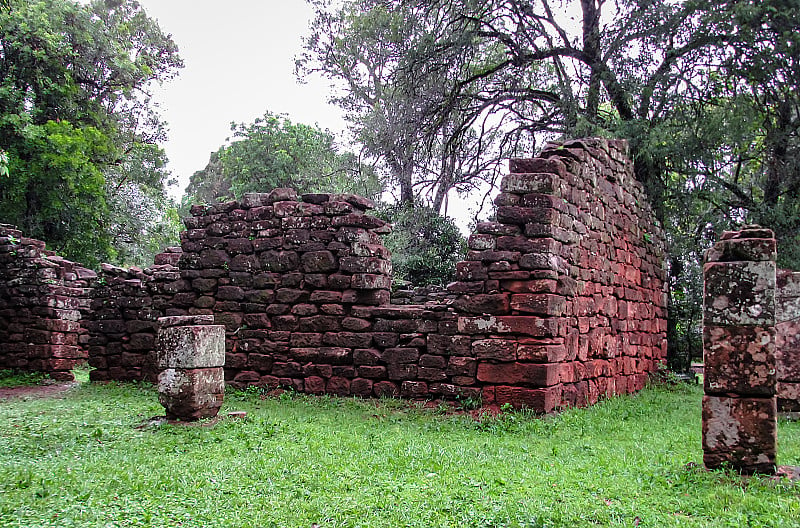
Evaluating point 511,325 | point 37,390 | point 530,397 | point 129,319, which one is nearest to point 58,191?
point 37,390

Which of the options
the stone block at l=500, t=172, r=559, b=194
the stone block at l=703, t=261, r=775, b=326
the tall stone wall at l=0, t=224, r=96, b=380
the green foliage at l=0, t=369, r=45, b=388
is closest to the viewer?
the stone block at l=703, t=261, r=775, b=326

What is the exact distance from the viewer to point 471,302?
28.9 ft

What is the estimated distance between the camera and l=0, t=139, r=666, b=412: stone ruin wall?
28.2 feet

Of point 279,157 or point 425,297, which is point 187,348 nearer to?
point 425,297

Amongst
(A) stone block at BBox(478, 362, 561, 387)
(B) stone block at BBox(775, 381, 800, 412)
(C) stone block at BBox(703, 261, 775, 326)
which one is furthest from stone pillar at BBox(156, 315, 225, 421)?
(B) stone block at BBox(775, 381, 800, 412)

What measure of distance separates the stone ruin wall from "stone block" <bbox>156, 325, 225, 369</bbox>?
Answer: 239 centimetres

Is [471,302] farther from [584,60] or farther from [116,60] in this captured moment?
[116,60]

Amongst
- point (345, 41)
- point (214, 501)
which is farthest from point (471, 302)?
point (345, 41)

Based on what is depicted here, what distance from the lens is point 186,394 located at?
777cm

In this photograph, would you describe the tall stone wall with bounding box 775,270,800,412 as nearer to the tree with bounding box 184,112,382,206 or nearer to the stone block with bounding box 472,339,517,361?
the stone block with bounding box 472,339,517,361

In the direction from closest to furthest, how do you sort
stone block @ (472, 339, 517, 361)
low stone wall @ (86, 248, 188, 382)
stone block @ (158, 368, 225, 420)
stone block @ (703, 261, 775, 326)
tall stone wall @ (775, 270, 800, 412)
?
stone block @ (703, 261, 775, 326)
stone block @ (158, 368, 225, 420)
stone block @ (472, 339, 517, 361)
tall stone wall @ (775, 270, 800, 412)
low stone wall @ (86, 248, 188, 382)

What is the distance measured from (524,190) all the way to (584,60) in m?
8.59

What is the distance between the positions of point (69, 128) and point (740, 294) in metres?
20.5

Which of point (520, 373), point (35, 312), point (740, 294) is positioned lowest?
point (520, 373)
